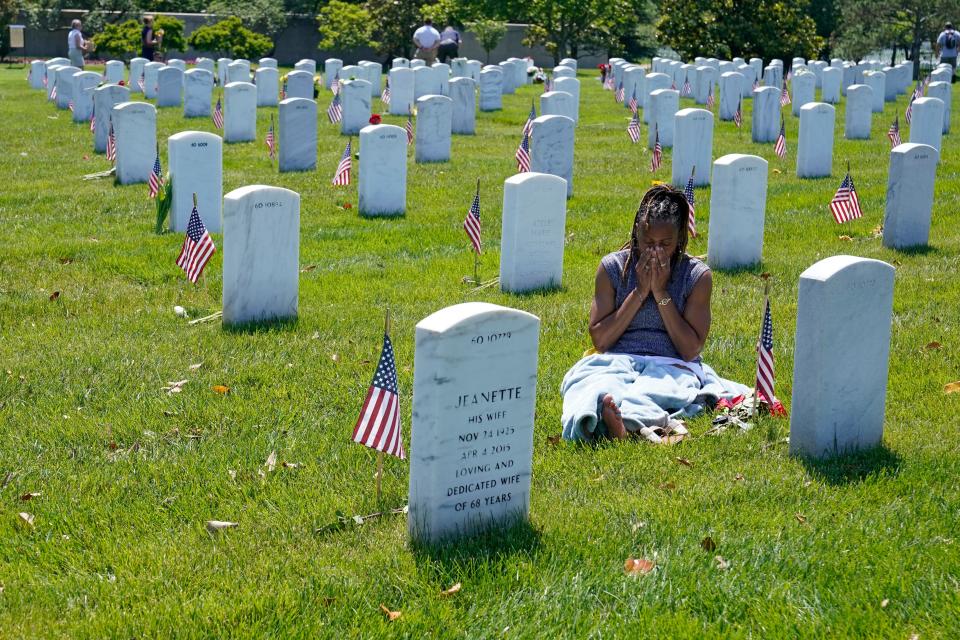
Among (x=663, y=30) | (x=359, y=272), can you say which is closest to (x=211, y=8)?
(x=663, y=30)

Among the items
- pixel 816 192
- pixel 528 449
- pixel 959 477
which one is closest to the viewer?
pixel 528 449

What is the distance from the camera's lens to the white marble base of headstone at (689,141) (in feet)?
51.5

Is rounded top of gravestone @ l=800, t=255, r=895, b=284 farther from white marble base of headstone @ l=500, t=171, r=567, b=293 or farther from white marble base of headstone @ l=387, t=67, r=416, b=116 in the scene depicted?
white marble base of headstone @ l=387, t=67, r=416, b=116

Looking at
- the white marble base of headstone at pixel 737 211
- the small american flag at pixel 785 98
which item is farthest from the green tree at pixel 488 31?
the white marble base of headstone at pixel 737 211

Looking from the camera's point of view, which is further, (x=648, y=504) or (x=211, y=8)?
(x=211, y=8)

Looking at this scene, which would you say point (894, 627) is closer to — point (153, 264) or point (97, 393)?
point (97, 393)

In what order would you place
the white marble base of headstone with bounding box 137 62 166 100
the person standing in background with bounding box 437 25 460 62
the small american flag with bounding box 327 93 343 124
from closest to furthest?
the small american flag with bounding box 327 93 343 124 < the white marble base of headstone with bounding box 137 62 166 100 < the person standing in background with bounding box 437 25 460 62

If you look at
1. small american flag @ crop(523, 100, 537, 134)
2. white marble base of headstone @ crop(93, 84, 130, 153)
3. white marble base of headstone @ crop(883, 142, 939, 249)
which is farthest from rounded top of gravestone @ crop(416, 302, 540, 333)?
white marble base of headstone @ crop(93, 84, 130, 153)

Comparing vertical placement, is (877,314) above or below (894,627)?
above

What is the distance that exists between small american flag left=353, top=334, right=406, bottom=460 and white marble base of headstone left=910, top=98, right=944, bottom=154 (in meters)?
13.3

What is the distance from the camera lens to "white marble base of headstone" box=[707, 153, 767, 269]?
36.4 ft

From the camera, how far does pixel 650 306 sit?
6992mm

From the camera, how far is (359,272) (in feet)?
35.8

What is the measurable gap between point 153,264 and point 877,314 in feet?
23.0
